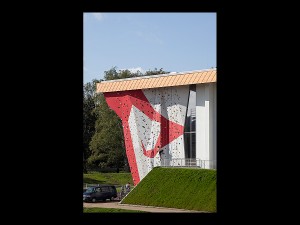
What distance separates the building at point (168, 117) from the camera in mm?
20312

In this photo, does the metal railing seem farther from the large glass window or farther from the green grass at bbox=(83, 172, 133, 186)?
the green grass at bbox=(83, 172, 133, 186)

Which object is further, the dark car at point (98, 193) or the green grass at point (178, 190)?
the dark car at point (98, 193)

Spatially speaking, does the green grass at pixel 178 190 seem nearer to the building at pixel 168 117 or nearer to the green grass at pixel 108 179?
the building at pixel 168 117

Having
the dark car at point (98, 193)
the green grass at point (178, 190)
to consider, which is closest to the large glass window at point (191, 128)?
the green grass at point (178, 190)

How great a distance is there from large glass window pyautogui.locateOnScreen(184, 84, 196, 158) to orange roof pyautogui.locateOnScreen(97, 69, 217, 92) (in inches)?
26.1

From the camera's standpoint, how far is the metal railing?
2000 centimetres

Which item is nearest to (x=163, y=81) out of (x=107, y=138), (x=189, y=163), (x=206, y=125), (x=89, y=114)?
(x=206, y=125)

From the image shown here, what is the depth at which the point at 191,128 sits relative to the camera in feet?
69.5

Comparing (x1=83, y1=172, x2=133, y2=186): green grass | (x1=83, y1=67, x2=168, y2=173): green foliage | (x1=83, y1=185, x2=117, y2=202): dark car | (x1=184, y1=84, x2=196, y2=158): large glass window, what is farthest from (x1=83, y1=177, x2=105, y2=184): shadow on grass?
(x1=184, y1=84, x2=196, y2=158): large glass window
